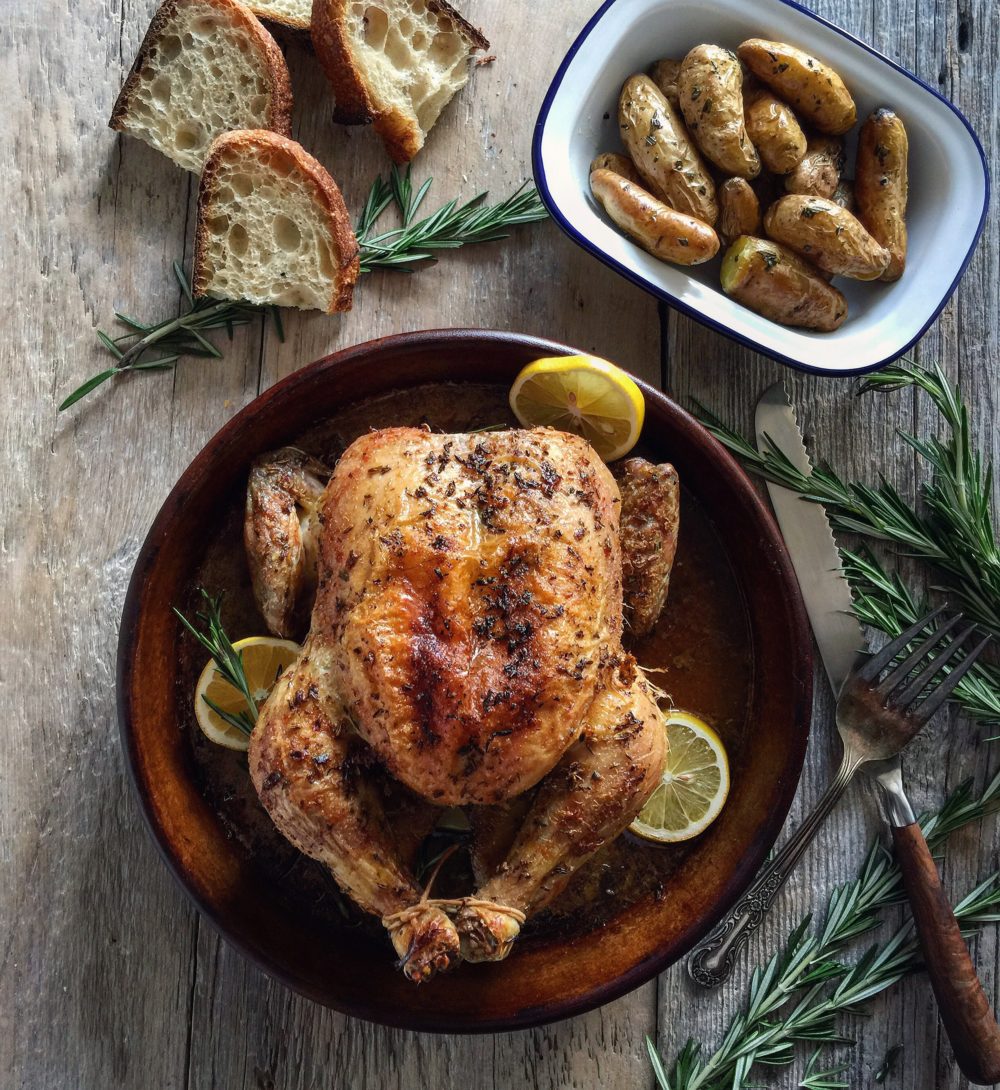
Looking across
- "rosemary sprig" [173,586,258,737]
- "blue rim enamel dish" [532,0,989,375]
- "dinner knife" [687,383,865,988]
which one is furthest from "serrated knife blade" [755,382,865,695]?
"rosemary sprig" [173,586,258,737]

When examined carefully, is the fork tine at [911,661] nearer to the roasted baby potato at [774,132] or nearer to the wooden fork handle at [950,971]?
the wooden fork handle at [950,971]

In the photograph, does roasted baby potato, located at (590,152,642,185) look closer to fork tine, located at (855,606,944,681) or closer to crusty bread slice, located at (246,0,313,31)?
crusty bread slice, located at (246,0,313,31)

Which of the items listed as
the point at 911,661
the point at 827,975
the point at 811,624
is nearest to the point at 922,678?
the point at 911,661

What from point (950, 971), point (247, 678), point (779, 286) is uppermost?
point (779, 286)

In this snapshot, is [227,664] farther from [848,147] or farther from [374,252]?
[848,147]

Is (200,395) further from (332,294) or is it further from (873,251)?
(873,251)

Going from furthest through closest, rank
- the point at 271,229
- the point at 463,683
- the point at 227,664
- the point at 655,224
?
the point at 271,229 → the point at 655,224 → the point at 227,664 → the point at 463,683

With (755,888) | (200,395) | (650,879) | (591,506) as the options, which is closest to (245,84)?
(200,395)

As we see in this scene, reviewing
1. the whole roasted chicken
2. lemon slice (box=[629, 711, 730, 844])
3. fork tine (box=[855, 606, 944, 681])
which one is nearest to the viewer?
the whole roasted chicken
